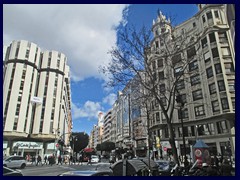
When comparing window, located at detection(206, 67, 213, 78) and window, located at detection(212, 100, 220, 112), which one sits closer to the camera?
window, located at detection(212, 100, 220, 112)

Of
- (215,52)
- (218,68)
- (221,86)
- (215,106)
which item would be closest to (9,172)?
(215,106)

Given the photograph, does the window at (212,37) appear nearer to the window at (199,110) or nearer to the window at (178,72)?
the window at (199,110)

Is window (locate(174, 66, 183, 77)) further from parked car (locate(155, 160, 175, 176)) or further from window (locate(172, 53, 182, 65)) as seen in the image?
parked car (locate(155, 160, 175, 176))

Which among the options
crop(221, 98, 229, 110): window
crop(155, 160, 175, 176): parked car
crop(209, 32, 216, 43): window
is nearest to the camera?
crop(155, 160, 175, 176): parked car

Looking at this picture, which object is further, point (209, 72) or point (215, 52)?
point (209, 72)

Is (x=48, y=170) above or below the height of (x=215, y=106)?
below

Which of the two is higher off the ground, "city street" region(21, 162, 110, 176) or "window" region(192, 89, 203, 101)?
"window" region(192, 89, 203, 101)

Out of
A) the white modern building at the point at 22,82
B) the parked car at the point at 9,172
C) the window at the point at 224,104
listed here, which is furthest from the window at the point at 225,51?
the parked car at the point at 9,172

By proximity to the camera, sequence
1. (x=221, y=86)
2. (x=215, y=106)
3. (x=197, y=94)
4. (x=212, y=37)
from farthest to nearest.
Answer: (x=197, y=94) → (x=212, y=37) → (x=215, y=106) → (x=221, y=86)

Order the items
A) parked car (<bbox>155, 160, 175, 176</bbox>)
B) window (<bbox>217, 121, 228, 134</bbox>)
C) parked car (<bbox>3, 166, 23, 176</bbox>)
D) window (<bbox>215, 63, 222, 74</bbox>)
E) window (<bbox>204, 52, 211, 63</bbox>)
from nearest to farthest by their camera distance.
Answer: parked car (<bbox>3, 166, 23, 176</bbox>), parked car (<bbox>155, 160, 175, 176</bbox>), window (<bbox>217, 121, 228, 134</bbox>), window (<bbox>215, 63, 222, 74</bbox>), window (<bbox>204, 52, 211, 63</bbox>)

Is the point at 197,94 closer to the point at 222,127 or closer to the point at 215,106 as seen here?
the point at 215,106

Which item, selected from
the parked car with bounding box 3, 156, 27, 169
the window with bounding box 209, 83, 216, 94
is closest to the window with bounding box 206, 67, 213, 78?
the window with bounding box 209, 83, 216, 94

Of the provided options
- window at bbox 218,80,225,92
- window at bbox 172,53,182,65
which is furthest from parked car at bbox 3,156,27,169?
window at bbox 218,80,225,92

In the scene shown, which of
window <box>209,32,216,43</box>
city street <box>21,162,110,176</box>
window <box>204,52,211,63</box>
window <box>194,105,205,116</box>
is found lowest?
city street <box>21,162,110,176</box>
